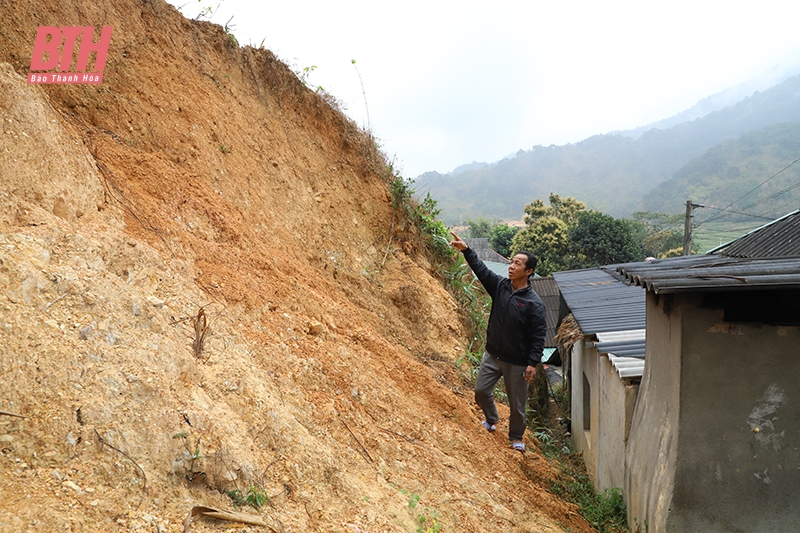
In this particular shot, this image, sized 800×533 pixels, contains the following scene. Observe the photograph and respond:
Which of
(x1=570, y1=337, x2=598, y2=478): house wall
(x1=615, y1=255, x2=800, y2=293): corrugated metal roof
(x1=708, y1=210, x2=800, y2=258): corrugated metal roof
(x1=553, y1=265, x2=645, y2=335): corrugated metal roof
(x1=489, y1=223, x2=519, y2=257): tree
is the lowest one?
(x1=570, y1=337, x2=598, y2=478): house wall

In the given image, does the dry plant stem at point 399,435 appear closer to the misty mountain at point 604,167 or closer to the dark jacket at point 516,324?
the dark jacket at point 516,324

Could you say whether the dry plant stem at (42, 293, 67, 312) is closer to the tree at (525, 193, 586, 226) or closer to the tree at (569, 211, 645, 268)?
the tree at (569, 211, 645, 268)

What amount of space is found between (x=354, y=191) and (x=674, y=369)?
20.3 feet

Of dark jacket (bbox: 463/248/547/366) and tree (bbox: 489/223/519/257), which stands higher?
tree (bbox: 489/223/519/257)

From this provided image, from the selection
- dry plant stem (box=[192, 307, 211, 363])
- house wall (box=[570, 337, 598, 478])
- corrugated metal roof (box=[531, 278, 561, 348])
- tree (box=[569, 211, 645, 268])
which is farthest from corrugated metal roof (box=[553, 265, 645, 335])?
tree (box=[569, 211, 645, 268])

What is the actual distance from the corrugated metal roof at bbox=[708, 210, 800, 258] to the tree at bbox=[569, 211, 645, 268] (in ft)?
59.4

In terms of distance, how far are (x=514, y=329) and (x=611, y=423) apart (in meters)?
1.64

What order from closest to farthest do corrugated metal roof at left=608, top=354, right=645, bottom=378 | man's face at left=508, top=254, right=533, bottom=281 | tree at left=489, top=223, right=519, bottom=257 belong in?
corrugated metal roof at left=608, top=354, right=645, bottom=378 → man's face at left=508, top=254, right=533, bottom=281 → tree at left=489, top=223, right=519, bottom=257

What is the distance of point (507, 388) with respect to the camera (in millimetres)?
Result: 4973

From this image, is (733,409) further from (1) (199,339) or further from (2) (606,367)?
(1) (199,339)

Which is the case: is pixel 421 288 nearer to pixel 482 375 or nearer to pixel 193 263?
pixel 482 375

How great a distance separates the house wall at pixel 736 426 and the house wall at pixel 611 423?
3.58 ft

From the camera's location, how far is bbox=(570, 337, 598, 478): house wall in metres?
6.73

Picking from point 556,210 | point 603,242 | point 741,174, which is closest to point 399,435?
point 603,242
